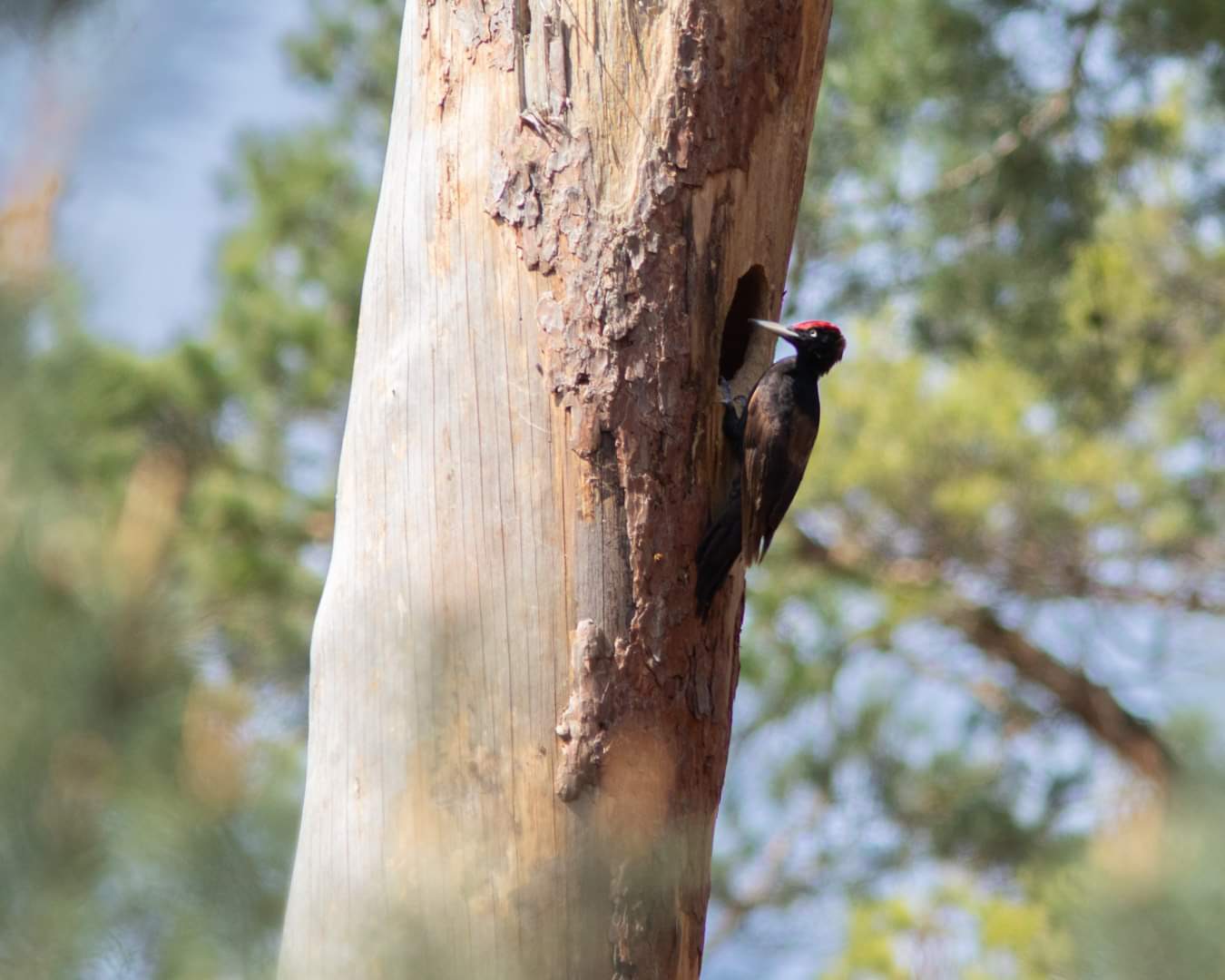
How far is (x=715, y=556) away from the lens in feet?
9.18

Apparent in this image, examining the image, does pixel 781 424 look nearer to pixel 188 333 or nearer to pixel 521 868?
pixel 521 868

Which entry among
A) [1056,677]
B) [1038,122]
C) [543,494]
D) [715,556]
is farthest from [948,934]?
[543,494]

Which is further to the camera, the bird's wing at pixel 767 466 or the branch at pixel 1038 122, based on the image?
the branch at pixel 1038 122

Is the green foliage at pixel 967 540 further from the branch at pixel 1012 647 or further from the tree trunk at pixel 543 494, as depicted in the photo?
the tree trunk at pixel 543 494

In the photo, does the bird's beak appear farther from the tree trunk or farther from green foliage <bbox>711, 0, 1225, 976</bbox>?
green foliage <bbox>711, 0, 1225, 976</bbox>

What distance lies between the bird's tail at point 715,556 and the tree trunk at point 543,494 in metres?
0.03

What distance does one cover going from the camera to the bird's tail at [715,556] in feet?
9.02

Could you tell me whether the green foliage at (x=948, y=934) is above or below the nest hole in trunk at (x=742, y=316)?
above

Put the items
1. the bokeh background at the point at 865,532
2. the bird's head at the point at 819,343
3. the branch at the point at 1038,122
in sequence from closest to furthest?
the bokeh background at the point at 865,532 < the bird's head at the point at 819,343 < the branch at the point at 1038,122

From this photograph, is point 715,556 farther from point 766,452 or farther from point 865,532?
point 865,532

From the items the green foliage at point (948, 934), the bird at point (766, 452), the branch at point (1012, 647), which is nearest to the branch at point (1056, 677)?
the branch at point (1012, 647)

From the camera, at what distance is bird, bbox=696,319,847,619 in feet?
9.20

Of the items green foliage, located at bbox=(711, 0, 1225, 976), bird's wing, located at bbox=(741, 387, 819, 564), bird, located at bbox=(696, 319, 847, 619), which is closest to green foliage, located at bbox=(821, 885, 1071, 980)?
green foliage, located at bbox=(711, 0, 1225, 976)

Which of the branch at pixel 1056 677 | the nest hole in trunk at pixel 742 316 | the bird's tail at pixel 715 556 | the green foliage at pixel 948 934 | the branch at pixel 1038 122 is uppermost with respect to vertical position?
the branch at pixel 1038 122
